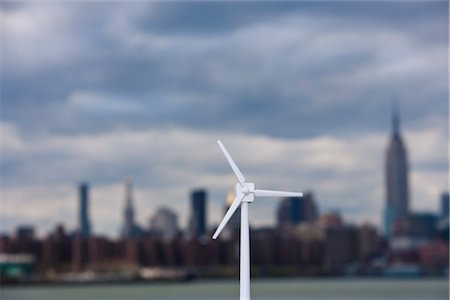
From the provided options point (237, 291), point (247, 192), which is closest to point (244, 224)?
point (247, 192)

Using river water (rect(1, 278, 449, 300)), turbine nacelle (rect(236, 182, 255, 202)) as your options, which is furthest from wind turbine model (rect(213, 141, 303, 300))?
river water (rect(1, 278, 449, 300))

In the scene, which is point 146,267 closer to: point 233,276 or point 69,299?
point 233,276

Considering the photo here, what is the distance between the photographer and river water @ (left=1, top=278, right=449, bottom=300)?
95.6 metres

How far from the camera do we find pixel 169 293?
357ft

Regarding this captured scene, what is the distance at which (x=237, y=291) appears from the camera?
369 feet

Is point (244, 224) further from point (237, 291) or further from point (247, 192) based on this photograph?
point (237, 291)

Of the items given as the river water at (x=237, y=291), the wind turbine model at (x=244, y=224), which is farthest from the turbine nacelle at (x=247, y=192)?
the river water at (x=237, y=291)

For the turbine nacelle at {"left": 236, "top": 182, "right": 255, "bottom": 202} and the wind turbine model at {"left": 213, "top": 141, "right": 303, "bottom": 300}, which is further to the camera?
the turbine nacelle at {"left": 236, "top": 182, "right": 255, "bottom": 202}

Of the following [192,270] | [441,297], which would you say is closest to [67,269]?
[192,270]

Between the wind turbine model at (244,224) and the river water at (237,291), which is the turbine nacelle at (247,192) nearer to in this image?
the wind turbine model at (244,224)

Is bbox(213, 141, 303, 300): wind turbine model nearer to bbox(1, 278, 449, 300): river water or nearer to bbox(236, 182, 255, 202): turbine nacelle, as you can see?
bbox(236, 182, 255, 202): turbine nacelle

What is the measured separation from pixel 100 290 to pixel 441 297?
3963 cm

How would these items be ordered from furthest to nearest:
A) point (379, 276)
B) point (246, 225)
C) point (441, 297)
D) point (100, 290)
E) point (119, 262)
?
point (379, 276), point (119, 262), point (100, 290), point (441, 297), point (246, 225)

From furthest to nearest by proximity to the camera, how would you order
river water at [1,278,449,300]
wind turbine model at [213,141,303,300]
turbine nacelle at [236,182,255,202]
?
river water at [1,278,449,300] → turbine nacelle at [236,182,255,202] → wind turbine model at [213,141,303,300]
